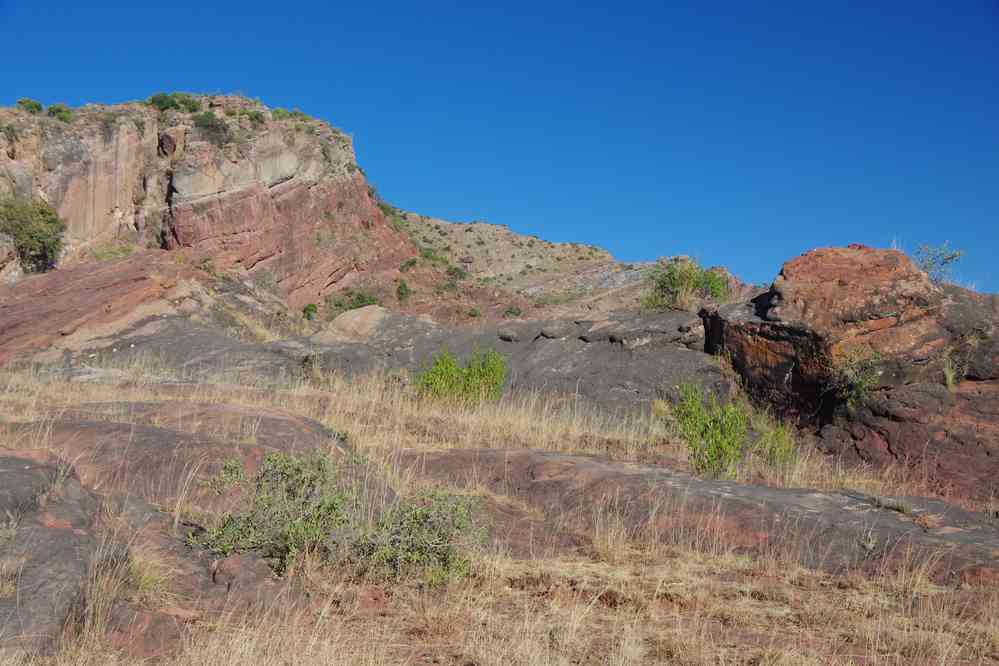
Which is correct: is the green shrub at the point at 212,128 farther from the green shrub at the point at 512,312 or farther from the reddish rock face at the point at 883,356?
the reddish rock face at the point at 883,356

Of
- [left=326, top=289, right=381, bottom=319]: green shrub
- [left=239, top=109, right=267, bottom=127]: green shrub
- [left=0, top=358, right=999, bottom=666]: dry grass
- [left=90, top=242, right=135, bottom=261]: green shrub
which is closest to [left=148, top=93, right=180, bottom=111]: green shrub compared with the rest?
[left=239, top=109, right=267, bottom=127]: green shrub

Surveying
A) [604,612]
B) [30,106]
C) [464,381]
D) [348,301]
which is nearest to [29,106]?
[30,106]

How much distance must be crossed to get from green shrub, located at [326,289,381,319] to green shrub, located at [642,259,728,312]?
1667cm

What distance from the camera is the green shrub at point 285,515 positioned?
174 inches

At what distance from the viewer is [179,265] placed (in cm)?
1831

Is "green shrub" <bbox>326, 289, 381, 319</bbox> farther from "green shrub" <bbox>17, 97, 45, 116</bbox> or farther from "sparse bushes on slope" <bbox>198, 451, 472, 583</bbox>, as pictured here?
"sparse bushes on slope" <bbox>198, 451, 472, 583</bbox>

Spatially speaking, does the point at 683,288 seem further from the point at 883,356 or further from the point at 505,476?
the point at 505,476

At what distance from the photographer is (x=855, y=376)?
10.1 meters

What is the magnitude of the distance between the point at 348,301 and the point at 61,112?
38.1ft

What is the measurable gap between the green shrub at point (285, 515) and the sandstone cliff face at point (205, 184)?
2102 cm

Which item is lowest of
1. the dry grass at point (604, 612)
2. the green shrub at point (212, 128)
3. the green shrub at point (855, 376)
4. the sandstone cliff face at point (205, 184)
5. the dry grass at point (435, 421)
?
the dry grass at point (604, 612)

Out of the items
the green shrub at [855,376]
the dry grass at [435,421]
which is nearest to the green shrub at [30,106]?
the dry grass at [435,421]

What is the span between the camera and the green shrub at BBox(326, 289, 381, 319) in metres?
31.4

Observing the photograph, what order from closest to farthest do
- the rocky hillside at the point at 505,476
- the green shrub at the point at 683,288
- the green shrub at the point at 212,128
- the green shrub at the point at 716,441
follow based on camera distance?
the rocky hillside at the point at 505,476, the green shrub at the point at 716,441, the green shrub at the point at 683,288, the green shrub at the point at 212,128
